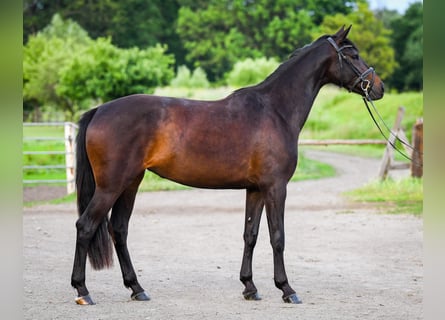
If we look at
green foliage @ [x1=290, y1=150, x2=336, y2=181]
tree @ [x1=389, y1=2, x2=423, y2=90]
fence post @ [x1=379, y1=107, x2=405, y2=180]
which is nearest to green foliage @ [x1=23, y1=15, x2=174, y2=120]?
green foliage @ [x1=290, y1=150, x2=336, y2=181]

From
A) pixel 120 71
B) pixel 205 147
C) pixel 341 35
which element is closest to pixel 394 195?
pixel 341 35

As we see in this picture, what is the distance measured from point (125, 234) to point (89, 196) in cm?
A: 41

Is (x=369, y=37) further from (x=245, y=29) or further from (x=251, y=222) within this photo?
(x=251, y=222)

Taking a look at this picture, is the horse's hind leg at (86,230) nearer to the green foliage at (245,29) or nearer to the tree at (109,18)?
the green foliage at (245,29)

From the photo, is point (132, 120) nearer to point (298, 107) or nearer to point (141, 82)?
point (298, 107)

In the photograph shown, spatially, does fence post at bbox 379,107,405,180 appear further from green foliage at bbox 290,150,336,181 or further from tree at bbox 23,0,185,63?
tree at bbox 23,0,185,63

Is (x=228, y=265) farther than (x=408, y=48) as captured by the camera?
No

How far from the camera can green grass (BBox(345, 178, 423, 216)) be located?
1233 centimetres

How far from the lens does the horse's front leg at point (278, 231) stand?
5.28 m

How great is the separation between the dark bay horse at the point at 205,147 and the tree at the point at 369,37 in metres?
37.7

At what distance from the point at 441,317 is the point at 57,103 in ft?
121

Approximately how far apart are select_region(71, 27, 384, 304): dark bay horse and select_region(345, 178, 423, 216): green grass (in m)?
6.81

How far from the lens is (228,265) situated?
7.12 m

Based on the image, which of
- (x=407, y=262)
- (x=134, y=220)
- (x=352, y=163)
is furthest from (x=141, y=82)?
(x=407, y=262)
